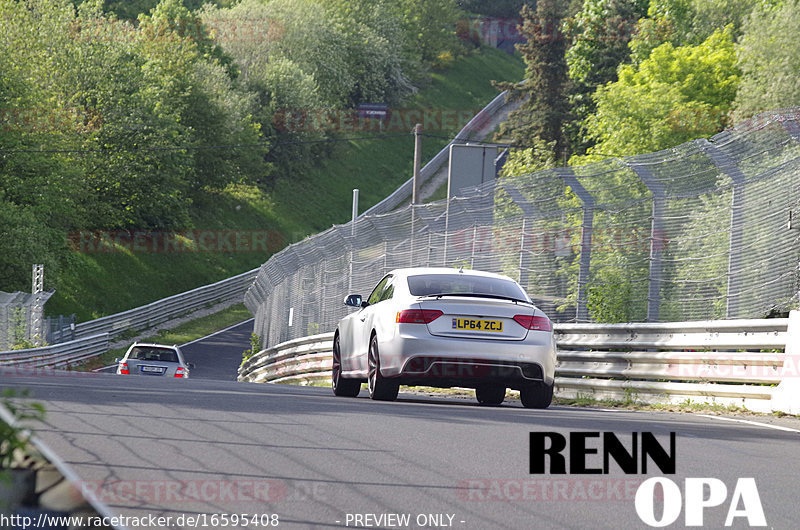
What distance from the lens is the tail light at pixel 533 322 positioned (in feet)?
39.8

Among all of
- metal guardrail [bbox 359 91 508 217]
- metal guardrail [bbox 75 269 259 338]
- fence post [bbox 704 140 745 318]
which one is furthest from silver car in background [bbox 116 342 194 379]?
Result: metal guardrail [bbox 359 91 508 217]

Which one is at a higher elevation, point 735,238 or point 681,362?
point 735,238

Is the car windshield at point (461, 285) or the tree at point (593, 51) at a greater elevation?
the tree at point (593, 51)

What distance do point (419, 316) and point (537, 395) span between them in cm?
160

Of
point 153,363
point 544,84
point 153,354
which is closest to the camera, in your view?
point 153,363

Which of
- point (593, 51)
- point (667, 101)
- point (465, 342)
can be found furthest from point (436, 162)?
point (465, 342)

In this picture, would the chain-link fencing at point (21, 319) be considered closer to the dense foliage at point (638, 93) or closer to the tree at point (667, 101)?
the dense foliage at point (638, 93)

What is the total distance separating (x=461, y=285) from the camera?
12.9 metres

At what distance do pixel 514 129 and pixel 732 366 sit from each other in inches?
2036

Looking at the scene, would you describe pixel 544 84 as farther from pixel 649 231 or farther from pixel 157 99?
pixel 649 231

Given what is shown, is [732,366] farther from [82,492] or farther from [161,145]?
[161,145]

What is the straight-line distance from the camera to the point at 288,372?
26.4 metres

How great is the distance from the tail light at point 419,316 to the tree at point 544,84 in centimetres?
4969

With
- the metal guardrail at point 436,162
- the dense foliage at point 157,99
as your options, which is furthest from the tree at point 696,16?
the dense foliage at point 157,99
